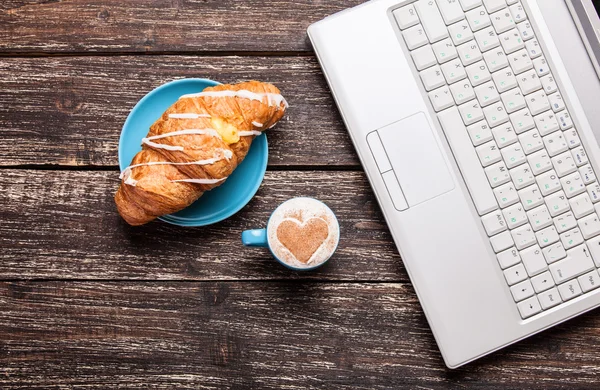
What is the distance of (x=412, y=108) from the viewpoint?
0.88 metres

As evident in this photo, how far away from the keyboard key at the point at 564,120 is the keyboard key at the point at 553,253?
0.17m

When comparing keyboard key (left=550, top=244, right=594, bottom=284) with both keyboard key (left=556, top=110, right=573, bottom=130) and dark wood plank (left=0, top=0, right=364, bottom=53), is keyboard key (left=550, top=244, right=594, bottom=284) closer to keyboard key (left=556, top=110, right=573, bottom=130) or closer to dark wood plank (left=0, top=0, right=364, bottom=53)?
keyboard key (left=556, top=110, right=573, bottom=130)

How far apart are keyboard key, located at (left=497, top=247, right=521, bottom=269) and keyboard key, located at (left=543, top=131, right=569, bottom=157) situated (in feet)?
0.50

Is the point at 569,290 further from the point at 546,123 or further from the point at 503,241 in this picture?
the point at 546,123

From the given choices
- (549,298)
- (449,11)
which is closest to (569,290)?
(549,298)

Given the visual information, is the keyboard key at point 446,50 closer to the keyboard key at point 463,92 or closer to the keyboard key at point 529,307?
the keyboard key at point 463,92

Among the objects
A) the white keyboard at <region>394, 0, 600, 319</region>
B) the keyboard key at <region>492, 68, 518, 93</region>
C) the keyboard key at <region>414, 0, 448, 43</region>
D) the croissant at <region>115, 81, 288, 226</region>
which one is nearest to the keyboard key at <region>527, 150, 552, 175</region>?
the white keyboard at <region>394, 0, 600, 319</region>

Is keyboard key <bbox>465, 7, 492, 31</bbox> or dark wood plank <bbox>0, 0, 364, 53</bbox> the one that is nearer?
keyboard key <bbox>465, 7, 492, 31</bbox>

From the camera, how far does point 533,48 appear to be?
2.86ft

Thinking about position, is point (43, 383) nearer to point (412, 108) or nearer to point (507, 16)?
point (412, 108)

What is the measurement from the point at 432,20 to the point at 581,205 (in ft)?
1.14

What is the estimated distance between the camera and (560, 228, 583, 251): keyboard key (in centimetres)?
87

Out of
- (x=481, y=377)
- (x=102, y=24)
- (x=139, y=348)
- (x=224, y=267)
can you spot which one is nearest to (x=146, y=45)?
(x=102, y=24)

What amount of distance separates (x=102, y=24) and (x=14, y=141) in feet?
0.79
